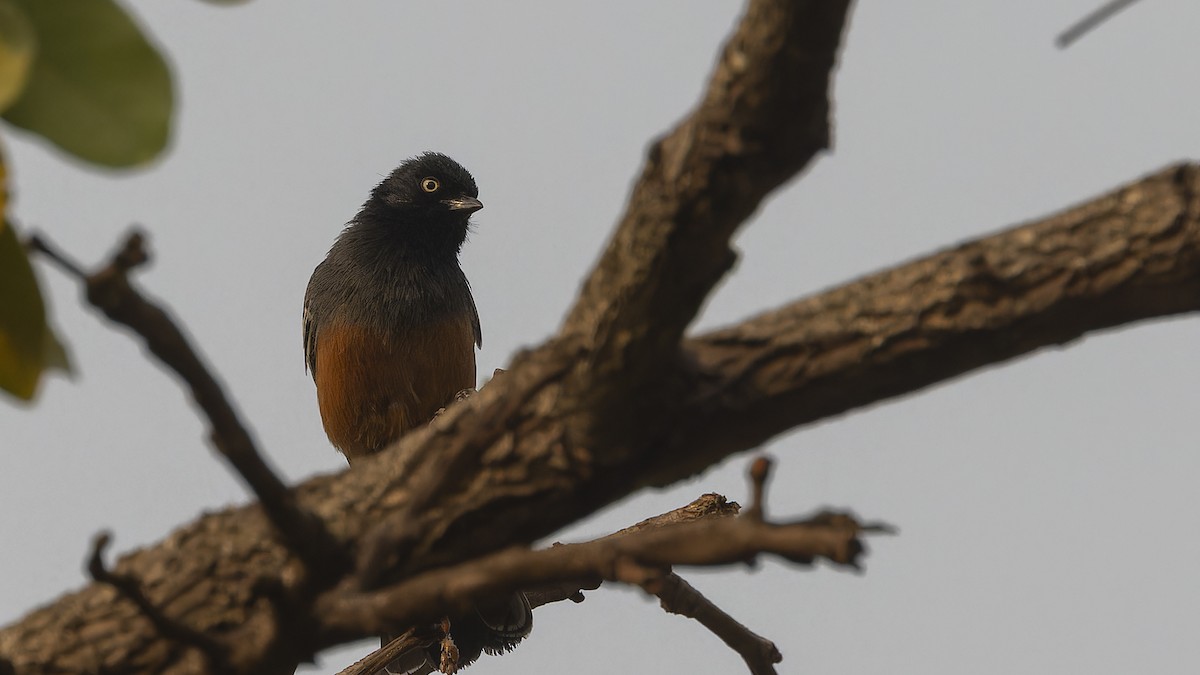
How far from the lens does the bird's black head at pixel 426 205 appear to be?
29.4ft

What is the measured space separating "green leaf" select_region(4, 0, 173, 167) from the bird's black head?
22.9ft

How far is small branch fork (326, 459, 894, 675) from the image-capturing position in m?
2.17

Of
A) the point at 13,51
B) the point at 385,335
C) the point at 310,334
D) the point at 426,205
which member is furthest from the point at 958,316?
the point at 426,205

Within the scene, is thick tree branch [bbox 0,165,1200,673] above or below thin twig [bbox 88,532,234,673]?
above

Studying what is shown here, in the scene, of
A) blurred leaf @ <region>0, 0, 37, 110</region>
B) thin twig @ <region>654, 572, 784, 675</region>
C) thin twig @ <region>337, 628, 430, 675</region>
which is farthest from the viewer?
thin twig @ <region>337, 628, 430, 675</region>

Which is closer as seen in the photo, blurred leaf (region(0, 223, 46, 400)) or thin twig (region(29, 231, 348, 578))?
blurred leaf (region(0, 223, 46, 400))

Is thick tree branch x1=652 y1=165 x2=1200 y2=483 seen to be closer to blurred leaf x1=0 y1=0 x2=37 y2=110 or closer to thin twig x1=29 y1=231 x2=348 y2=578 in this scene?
thin twig x1=29 y1=231 x2=348 y2=578

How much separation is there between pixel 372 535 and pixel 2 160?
1.27 m

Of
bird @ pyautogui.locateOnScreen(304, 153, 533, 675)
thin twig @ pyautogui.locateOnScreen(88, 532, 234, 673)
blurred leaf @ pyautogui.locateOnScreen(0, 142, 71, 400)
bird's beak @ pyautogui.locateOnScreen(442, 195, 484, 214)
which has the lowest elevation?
thin twig @ pyautogui.locateOnScreen(88, 532, 234, 673)

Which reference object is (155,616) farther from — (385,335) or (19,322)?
(385,335)

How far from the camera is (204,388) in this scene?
2.33m

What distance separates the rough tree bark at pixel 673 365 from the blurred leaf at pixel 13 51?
1.27m

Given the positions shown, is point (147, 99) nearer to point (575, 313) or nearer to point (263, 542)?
point (575, 313)

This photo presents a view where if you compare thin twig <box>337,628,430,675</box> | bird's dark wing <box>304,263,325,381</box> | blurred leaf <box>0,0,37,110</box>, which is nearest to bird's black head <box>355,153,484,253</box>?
bird's dark wing <box>304,263,325,381</box>
